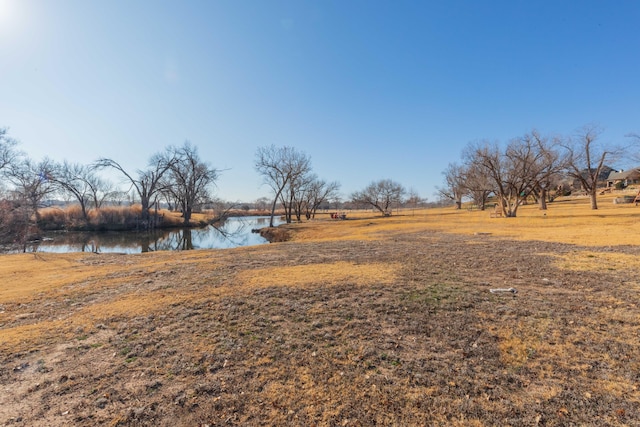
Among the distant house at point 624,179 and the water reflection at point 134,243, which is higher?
the distant house at point 624,179

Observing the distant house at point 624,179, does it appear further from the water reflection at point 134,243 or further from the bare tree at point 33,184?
the bare tree at point 33,184

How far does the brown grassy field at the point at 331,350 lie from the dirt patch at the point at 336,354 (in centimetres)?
2

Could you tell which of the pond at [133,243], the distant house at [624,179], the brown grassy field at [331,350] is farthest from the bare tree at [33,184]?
the distant house at [624,179]

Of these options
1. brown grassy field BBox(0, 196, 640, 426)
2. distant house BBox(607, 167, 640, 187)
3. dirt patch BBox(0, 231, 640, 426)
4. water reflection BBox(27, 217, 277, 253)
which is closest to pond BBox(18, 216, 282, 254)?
water reflection BBox(27, 217, 277, 253)

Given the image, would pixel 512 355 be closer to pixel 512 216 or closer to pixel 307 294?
pixel 307 294

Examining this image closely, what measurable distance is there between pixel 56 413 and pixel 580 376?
18.5 feet

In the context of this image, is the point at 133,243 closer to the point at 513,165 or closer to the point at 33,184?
the point at 33,184

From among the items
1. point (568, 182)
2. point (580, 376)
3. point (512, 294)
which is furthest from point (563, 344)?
point (568, 182)

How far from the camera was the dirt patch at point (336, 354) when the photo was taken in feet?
8.89

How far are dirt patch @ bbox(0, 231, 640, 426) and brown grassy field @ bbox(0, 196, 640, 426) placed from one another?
0.07 feet

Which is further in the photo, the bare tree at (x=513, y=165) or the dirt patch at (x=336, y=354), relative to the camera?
the bare tree at (x=513, y=165)

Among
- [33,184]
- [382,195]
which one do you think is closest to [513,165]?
[382,195]

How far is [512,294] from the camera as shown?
580 cm

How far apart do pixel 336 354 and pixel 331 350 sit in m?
0.13
